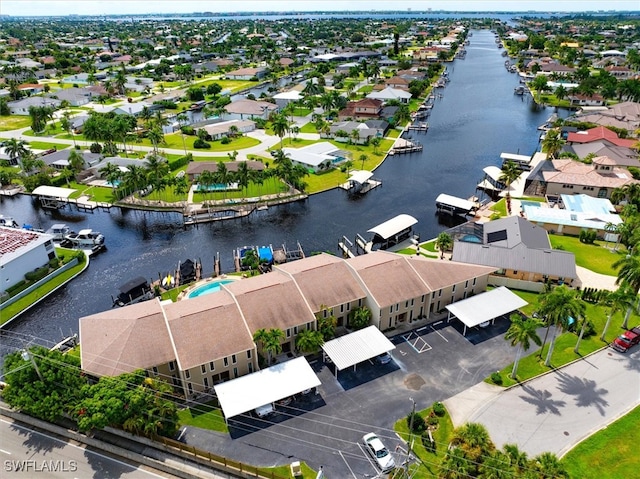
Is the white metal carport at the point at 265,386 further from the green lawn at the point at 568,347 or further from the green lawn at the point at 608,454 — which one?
the green lawn at the point at 608,454

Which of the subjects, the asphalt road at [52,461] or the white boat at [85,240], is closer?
the asphalt road at [52,461]

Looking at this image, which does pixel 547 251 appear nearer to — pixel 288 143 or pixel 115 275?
pixel 115 275

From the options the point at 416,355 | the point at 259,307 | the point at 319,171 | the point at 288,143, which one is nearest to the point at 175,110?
the point at 288,143

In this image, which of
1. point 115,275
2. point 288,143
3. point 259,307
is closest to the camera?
point 259,307

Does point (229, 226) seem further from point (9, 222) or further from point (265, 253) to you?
point (9, 222)

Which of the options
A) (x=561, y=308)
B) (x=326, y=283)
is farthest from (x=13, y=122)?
(x=561, y=308)

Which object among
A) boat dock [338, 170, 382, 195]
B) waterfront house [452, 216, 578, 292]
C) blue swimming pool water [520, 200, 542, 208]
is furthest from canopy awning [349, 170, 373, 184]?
waterfront house [452, 216, 578, 292]

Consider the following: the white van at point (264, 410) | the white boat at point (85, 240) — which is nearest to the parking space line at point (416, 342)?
the white van at point (264, 410)
